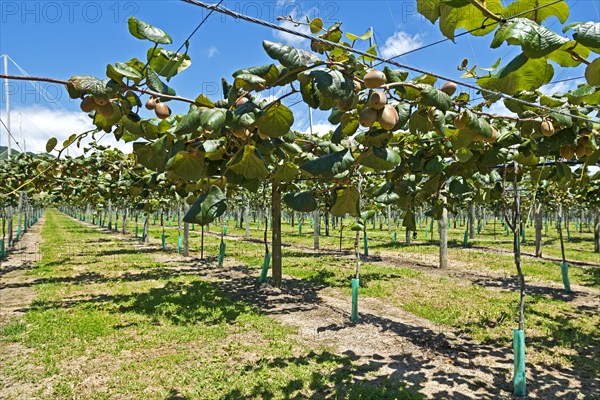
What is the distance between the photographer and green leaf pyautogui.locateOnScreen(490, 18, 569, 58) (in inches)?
41.8

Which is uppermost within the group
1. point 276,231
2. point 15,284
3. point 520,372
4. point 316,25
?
point 316,25

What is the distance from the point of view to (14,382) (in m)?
4.72

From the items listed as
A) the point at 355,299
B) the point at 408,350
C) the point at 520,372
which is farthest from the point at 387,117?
the point at 355,299

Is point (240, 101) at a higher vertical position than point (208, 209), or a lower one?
higher

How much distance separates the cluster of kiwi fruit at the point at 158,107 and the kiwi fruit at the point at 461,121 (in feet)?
5.11

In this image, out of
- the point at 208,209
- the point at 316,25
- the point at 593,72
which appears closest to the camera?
the point at 593,72

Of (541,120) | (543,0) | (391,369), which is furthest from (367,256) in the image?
(543,0)

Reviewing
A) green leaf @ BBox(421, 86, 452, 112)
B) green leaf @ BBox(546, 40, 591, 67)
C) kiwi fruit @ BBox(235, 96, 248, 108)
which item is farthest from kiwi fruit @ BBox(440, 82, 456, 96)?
kiwi fruit @ BBox(235, 96, 248, 108)

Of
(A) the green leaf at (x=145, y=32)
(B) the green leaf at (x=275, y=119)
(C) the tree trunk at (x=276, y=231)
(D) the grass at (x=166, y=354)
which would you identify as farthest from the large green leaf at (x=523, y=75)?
(C) the tree trunk at (x=276, y=231)

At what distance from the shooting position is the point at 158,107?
1.67m

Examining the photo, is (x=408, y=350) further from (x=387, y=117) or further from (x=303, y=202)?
(x=387, y=117)

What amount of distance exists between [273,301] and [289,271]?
3954 millimetres

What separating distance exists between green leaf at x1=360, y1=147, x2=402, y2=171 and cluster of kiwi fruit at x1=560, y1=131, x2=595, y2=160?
5.60 ft

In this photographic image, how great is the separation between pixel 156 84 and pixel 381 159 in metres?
1.05
